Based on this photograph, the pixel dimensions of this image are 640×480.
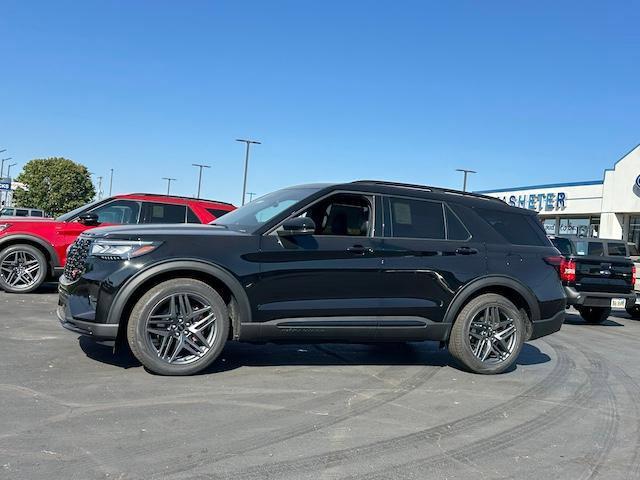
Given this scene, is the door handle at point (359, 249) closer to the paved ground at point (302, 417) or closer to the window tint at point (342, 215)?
the window tint at point (342, 215)

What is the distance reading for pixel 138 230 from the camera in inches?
211

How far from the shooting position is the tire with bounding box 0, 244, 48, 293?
998 cm

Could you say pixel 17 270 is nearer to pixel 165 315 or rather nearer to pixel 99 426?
pixel 165 315

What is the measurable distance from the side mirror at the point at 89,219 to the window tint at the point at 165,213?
0.89 meters

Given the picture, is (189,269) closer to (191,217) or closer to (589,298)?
(191,217)

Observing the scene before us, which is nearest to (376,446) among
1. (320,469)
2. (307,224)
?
(320,469)

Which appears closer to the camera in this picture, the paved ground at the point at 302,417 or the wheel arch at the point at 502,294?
the paved ground at the point at 302,417

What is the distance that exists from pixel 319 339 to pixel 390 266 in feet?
3.20

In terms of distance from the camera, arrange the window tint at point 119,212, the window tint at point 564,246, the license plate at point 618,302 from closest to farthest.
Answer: the window tint at point 119,212 → the license plate at point 618,302 → the window tint at point 564,246

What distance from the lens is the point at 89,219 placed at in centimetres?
988

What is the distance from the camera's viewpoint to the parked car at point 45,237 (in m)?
9.98

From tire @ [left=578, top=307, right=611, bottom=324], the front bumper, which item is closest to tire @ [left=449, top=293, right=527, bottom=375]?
the front bumper

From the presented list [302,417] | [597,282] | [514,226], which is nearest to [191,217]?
[514,226]

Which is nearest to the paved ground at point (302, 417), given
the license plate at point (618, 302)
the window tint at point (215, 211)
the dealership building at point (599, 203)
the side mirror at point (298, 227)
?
the side mirror at point (298, 227)
